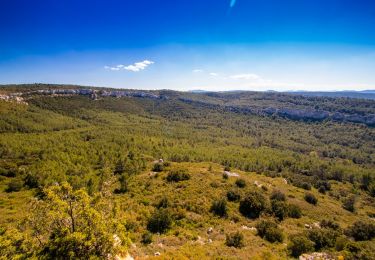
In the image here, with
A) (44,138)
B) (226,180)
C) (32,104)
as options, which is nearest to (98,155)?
(44,138)

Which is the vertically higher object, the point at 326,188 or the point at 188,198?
the point at 188,198

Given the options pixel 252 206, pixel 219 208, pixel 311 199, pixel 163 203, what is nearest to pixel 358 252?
pixel 252 206

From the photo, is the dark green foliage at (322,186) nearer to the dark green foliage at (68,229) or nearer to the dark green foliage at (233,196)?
the dark green foliage at (233,196)

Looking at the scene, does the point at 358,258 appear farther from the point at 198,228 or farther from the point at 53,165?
the point at 53,165

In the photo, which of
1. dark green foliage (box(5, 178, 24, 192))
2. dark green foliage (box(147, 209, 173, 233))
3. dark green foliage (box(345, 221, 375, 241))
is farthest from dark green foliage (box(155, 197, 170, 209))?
dark green foliage (box(5, 178, 24, 192))

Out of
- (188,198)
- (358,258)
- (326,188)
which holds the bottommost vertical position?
(326,188)

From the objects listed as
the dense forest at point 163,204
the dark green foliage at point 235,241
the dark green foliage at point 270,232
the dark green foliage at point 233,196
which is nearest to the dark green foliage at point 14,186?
the dense forest at point 163,204
